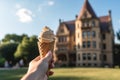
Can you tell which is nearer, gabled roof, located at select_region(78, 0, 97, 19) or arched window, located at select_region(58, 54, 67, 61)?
gabled roof, located at select_region(78, 0, 97, 19)

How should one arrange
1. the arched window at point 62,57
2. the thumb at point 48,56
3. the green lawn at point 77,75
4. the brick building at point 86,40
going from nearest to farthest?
the thumb at point 48,56, the green lawn at point 77,75, the brick building at point 86,40, the arched window at point 62,57

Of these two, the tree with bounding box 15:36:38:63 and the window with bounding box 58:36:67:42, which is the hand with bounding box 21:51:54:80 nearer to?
the tree with bounding box 15:36:38:63

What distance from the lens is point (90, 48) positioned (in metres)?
68.9

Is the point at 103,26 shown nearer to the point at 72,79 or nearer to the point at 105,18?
the point at 105,18

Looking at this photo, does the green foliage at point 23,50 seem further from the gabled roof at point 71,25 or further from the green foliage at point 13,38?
the green foliage at point 13,38

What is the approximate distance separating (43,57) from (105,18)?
7395 cm

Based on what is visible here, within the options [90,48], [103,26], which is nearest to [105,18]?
[103,26]

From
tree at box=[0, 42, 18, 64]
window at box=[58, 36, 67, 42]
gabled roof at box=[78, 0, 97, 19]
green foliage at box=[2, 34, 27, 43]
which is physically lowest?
tree at box=[0, 42, 18, 64]

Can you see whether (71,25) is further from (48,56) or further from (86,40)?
(48,56)

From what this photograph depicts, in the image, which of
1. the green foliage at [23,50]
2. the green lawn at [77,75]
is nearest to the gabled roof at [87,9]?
the green foliage at [23,50]

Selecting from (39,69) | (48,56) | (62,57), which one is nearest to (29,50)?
(62,57)

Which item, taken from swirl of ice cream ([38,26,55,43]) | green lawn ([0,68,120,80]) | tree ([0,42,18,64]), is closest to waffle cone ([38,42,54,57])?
swirl of ice cream ([38,26,55,43])

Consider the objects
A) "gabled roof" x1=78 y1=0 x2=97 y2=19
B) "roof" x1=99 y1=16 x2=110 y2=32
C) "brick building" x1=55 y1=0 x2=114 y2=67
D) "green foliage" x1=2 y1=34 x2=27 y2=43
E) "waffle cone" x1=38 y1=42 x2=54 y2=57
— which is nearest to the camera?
"waffle cone" x1=38 y1=42 x2=54 y2=57

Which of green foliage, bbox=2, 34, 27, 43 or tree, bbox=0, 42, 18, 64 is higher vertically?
green foliage, bbox=2, 34, 27, 43
